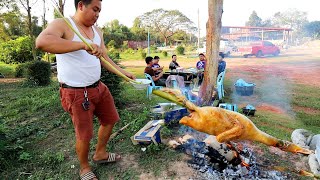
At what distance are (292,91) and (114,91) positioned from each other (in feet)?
22.8

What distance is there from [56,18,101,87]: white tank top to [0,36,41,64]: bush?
19626mm

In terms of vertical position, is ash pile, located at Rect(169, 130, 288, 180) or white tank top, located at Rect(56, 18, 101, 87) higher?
white tank top, located at Rect(56, 18, 101, 87)

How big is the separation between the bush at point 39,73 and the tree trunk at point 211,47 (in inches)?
299

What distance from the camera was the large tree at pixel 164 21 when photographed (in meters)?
46.6

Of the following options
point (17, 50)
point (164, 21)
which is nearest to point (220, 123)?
point (17, 50)

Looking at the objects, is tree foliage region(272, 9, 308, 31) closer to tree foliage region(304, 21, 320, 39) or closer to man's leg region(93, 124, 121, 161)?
tree foliage region(304, 21, 320, 39)

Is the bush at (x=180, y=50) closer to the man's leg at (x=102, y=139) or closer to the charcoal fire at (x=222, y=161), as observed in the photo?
the charcoal fire at (x=222, y=161)

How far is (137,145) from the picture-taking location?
3.69m

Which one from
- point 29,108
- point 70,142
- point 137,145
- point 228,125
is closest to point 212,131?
point 228,125

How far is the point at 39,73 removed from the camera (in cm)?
1023

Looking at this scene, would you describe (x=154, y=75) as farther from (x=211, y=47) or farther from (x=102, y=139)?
(x=102, y=139)

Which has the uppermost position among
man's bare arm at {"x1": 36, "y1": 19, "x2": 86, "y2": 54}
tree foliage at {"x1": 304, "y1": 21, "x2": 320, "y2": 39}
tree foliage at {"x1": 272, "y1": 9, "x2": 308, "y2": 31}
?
tree foliage at {"x1": 272, "y1": 9, "x2": 308, "y2": 31}

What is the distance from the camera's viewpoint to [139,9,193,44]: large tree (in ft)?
153

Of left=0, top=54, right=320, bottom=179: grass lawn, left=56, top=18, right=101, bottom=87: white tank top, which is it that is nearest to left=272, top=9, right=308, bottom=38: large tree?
left=0, top=54, right=320, bottom=179: grass lawn
